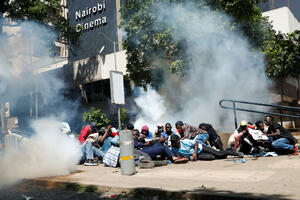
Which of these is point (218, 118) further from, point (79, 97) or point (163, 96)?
point (79, 97)

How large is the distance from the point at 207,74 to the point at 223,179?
14.3m

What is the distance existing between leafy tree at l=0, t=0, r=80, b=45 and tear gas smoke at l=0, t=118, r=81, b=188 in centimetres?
933

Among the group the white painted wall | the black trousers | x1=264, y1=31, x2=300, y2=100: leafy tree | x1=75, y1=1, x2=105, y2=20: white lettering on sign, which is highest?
x1=75, y1=1, x2=105, y2=20: white lettering on sign

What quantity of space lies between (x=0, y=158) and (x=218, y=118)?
45.1ft

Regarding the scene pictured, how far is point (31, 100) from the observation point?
1489 centimetres

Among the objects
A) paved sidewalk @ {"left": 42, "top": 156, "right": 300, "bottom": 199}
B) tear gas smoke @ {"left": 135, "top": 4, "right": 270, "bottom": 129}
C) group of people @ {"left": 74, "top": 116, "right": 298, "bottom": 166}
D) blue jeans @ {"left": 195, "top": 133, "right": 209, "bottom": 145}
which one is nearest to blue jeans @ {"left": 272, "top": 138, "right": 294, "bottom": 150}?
Result: group of people @ {"left": 74, "top": 116, "right": 298, "bottom": 166}

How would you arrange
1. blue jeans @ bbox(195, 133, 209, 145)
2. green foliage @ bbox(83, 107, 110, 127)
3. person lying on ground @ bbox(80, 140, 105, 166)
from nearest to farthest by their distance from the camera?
blue jeans @ bbox(195, 133, 209, 145) → person lying on ground @ bbox(80, 140, 105, 166) → green foliage @ bbox(83, 107, 110, 127)

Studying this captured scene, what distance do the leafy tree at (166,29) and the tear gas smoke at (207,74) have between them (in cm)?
32

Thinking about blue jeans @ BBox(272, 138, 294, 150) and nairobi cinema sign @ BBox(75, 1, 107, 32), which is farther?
nairobi cinema sign @ BBox(75, 1, 107, 32)

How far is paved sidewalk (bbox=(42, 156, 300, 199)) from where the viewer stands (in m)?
3.87

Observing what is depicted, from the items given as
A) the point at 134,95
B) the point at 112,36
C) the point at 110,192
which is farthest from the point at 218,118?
the point at 112,36

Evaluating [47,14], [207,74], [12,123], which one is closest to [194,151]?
[12,123]

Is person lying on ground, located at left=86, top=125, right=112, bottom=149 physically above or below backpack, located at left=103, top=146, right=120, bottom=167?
above

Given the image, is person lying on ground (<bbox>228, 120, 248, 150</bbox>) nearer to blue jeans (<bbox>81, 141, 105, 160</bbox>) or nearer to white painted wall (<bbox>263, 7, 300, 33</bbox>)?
blue jeans (<bbox>81, 141, 105, 160</bbox>)
